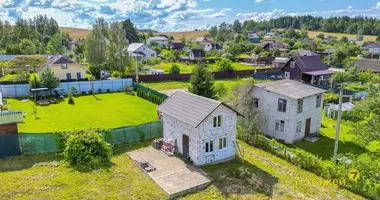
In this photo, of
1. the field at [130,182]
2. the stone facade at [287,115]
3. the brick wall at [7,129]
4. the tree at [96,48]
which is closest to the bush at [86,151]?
the field at [130,182]

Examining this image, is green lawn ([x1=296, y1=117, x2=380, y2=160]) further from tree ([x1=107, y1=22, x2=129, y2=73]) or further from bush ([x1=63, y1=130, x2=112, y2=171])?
tree ([x1=107, y1=22, x2=129, y2=73])

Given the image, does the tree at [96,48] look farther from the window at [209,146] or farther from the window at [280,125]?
the window at [209,146]

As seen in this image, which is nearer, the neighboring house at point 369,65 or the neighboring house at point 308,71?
the neighboring house at point 308,71

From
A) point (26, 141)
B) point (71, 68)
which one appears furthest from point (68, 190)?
point (71, 68)

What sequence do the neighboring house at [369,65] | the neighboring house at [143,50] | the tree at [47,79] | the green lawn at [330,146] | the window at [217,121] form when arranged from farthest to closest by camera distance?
the neighboring house at [143,50]
the neighboring house at [369,65]
the tree at [47,79]
the green lawn at [330,146]
the window at [217,121]

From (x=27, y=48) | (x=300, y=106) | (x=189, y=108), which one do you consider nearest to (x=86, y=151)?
(x=189, y=108)

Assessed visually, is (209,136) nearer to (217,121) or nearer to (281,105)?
(217,121)
